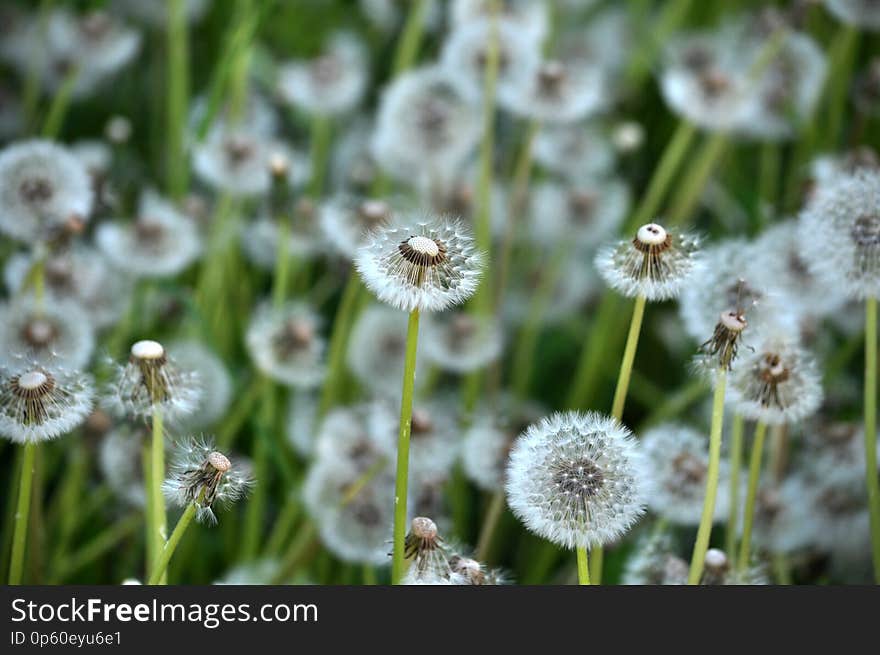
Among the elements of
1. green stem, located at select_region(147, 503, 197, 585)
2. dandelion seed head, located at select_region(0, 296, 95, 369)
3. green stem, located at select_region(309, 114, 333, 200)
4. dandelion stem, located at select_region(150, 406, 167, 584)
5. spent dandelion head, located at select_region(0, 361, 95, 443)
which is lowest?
green stem, located at select_region(147, 503, 197, 585)

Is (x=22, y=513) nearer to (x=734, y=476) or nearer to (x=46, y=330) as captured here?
(x=46, y=330)

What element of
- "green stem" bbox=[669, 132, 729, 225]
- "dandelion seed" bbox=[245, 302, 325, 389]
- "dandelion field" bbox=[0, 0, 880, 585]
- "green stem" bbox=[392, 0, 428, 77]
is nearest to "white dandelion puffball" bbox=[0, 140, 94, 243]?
"dandelion field" bbox=[0, 0, 880, 585]

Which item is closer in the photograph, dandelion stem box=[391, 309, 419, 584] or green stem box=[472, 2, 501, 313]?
dandelion stem box=[391, 309, 419, 584]

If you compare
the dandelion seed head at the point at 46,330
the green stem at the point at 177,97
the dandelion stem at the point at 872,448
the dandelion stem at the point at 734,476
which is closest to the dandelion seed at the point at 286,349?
the dandelion seed head at the point at 46,330

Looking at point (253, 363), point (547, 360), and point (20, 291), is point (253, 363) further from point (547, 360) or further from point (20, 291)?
point (547, 360)

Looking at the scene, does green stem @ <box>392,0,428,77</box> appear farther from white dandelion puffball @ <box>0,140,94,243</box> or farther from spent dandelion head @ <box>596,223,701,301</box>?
spent dandelion head @ <box>596,223,701,301</box>

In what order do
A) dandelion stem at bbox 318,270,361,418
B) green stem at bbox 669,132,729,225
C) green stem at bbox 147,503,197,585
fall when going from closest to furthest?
green stem at bbox 147,503,197,585 < dandelion stem at bbox 318,270,361,418 < green stem at bbox 669,132,729,225

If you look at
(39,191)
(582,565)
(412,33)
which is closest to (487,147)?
(412,33)

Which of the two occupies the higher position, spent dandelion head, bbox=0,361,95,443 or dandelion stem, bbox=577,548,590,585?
spent dandelion head, bbox=0,361,95,443
